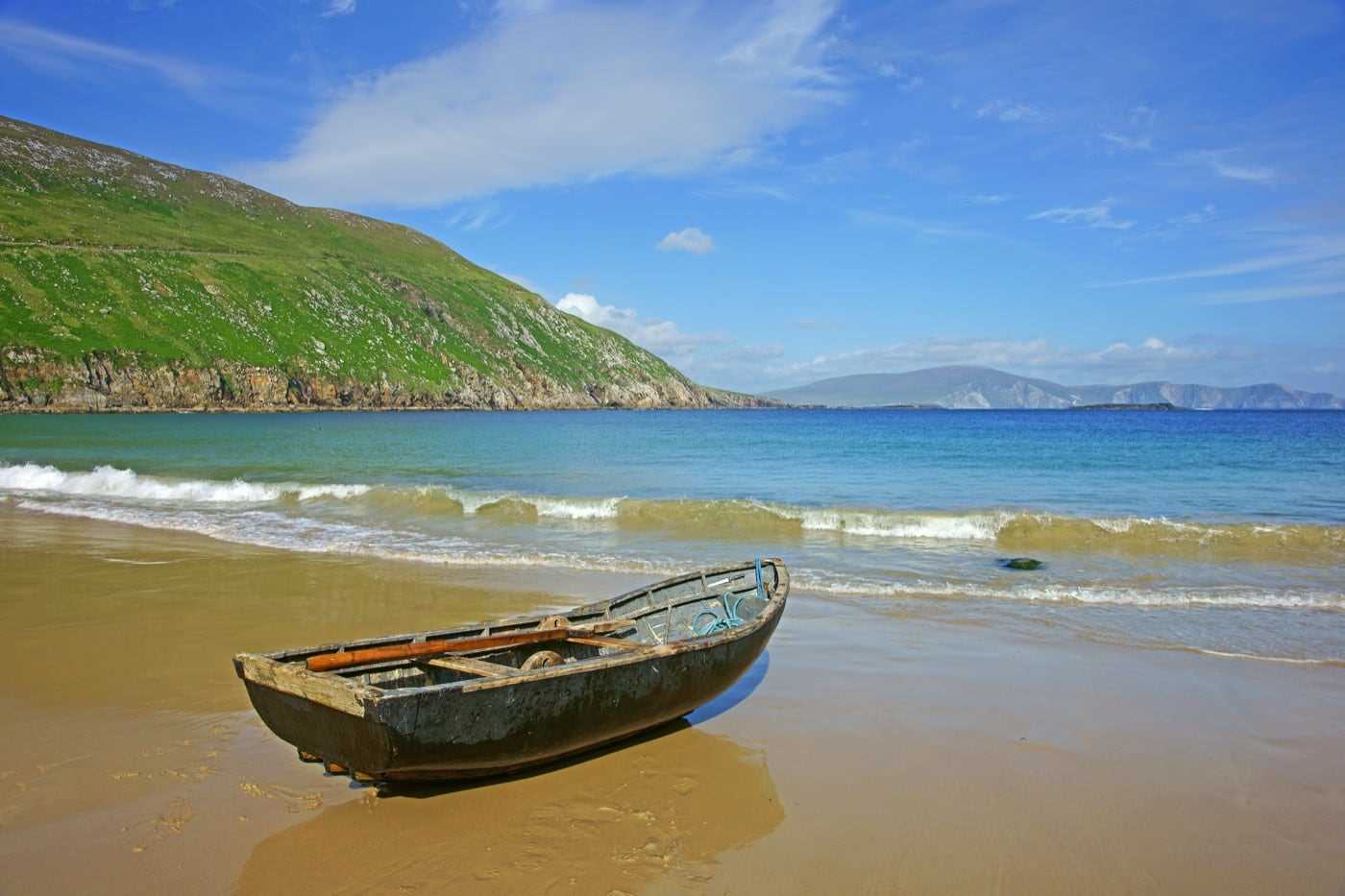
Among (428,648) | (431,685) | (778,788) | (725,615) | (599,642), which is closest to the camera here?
(778,788)

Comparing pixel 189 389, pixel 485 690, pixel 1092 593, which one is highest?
pixel 189 389

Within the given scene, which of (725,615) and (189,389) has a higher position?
(189,389)

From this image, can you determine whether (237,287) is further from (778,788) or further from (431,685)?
(778,788)

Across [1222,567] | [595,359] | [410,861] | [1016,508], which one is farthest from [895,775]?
[595,359]

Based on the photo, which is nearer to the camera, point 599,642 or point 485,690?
point 485,690

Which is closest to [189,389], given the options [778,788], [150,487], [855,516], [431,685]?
[150,487]

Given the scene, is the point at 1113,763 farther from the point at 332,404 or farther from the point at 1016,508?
the point at 332,404

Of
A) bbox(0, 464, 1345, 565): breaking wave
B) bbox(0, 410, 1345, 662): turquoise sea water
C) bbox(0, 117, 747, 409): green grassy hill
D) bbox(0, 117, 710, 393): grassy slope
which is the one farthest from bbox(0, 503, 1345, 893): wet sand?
bbox(0, 117, 710, 393): grassy slope

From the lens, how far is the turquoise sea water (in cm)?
1321

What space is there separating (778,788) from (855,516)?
51.7 feet

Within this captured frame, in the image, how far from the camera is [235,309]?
112500 millimetres

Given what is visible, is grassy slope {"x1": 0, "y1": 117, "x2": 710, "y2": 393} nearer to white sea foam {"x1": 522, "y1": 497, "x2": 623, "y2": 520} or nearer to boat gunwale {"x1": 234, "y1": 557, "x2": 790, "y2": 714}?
white sea foam {"x1": 522, "y1": 497, "x2": 623, "y2": 520}

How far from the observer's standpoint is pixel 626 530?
69.8 ft

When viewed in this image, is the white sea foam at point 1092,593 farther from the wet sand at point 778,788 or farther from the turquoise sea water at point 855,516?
the wet sand at point 778,788
